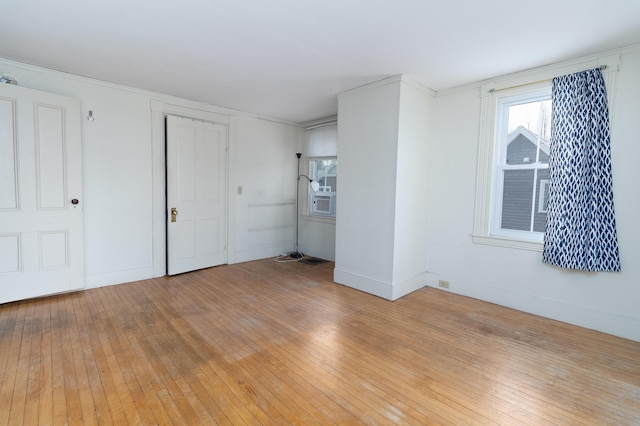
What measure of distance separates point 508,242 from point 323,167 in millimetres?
3217

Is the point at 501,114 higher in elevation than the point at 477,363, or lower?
higher

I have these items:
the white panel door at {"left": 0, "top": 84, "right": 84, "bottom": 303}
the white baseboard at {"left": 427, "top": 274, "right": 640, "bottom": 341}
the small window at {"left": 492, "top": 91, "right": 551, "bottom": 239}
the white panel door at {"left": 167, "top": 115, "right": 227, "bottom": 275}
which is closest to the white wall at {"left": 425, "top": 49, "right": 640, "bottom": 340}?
the white baseboard at {"left": 427, "top": 274, "right": 640, "bottom": 341}

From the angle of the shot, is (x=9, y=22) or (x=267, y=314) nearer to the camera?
(x=9, y=22)

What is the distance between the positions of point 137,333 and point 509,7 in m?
3.88

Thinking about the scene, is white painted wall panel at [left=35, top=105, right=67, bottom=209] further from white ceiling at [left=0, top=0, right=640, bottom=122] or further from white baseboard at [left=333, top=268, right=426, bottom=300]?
white baseboard at [left=333, top=268, right=426, bottom=300]

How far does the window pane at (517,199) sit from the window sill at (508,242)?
19cm

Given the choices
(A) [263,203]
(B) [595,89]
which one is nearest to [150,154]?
(A) [263,203]

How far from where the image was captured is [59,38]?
8.62 ft

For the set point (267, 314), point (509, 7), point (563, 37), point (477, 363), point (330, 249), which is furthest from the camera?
point (330, 249)

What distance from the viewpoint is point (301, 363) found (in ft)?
7.30

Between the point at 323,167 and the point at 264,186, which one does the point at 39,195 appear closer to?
the point at 264,186

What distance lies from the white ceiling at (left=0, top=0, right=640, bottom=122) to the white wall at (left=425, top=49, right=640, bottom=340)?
1.54 ft

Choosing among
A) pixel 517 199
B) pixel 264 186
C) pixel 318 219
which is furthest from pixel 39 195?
pixel 517 199

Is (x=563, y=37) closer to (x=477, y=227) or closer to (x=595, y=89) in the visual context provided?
(x=595, y=89)
